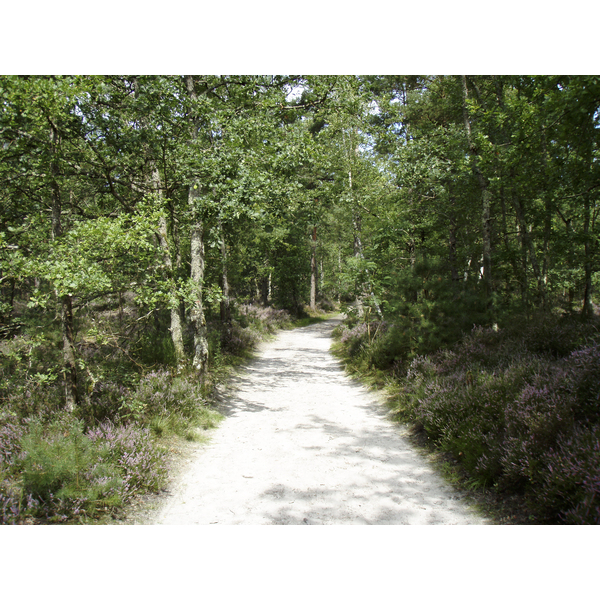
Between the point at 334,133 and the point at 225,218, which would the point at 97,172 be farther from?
the point at 334,133

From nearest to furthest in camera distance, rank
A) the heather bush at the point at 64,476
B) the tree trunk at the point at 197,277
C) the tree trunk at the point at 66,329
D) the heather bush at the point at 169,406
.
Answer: the heather bush at the point at 64,476 → the tree trunk at the point at 66,329 → the heather bush at the point at 169,406 → the tree trunk at the point at 197,277

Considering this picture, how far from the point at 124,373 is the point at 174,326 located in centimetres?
281

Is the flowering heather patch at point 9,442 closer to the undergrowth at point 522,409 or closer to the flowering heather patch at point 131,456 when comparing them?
the flowering heather patch at point 131,456

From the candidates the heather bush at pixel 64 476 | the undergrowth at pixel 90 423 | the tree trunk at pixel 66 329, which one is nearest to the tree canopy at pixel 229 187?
the tree trunk at pixel 66 329

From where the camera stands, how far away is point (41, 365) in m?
6.06

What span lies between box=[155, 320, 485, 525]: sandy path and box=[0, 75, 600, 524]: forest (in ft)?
1.61

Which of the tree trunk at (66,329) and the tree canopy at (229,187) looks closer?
the tree canopy at (229,187)

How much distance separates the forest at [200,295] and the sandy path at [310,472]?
490mm

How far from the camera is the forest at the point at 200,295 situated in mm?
4055

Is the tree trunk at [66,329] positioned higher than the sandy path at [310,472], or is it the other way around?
the tree trunk at [66,329]

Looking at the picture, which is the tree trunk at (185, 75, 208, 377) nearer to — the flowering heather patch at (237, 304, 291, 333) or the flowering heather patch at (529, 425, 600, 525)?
the flowering heather patch at (529, 425, 600, 525)

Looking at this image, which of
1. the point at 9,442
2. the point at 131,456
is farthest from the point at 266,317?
the point at 9,442

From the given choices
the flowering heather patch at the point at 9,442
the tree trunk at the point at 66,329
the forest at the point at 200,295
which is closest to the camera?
the flowering heather patch at the point at 9,442

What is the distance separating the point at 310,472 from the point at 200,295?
4.98 metres
